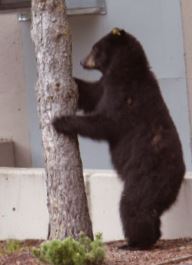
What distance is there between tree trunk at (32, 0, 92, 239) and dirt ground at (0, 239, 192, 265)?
1.00 feet

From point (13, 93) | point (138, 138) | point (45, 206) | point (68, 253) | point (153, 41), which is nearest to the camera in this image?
point (68, 253)

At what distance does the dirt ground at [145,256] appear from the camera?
22.4ft

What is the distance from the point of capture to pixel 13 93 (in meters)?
11.5

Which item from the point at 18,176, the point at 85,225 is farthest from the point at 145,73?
the point at 18,176

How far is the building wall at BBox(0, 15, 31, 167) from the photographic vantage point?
11406mm

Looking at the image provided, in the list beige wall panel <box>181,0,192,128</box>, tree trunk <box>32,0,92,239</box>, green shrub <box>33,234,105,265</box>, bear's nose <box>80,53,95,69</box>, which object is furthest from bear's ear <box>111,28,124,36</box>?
beige wall panel <box>181,0,192,128</box>

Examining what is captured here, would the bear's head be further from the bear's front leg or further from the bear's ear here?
the bear's front leg

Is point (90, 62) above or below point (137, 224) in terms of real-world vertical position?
above

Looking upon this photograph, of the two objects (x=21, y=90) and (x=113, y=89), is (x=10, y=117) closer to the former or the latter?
(x=21, y=90)

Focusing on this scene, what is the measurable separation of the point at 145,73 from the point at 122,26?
3092mm

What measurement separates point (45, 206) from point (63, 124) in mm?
2176

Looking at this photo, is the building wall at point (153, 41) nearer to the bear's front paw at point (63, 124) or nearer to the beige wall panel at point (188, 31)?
the beige wall panel at point (188, 31)

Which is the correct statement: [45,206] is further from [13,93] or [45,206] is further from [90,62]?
[13,93]

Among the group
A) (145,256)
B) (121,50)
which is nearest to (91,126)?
(121,50)
